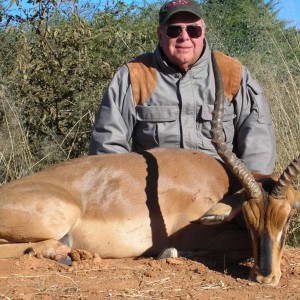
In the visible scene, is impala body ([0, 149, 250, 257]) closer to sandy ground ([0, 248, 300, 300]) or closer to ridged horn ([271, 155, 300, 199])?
sandy ground ([0, 248, 300, 300])

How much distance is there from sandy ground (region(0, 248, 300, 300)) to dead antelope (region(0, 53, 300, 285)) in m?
0.21

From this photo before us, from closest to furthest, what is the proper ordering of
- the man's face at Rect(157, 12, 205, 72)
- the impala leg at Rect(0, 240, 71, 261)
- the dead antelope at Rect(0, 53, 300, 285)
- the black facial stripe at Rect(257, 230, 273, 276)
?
the black facial stripe at Rect(257, 230, 273, 276), the impala leg at Rect(0, 240, 71, 261), the dead antelope at Rect(0, 53, 300, 285), the man's face at Rect(157, 12, 205, 72)

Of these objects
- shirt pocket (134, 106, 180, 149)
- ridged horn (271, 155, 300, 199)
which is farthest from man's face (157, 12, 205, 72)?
ridged horn (271, 155, 300, 199)

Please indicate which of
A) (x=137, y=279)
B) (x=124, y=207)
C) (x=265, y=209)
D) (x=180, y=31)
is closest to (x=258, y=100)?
(x=180, y=31)

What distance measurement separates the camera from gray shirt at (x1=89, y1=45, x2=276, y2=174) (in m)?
6.56

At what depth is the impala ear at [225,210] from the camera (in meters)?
5.11

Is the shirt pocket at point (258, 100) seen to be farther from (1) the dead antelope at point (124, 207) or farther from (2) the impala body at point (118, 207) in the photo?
(2) the impala body at point (118, 207)

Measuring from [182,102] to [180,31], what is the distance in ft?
2.44

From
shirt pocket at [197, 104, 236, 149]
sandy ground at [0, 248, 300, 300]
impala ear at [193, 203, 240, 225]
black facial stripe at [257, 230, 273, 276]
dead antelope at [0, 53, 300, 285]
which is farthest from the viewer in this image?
shirt pocket at [197, 104, 236, 149]

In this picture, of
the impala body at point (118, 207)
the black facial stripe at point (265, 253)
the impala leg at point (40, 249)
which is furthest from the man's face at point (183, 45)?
the black facial stripe at point (265, 253)

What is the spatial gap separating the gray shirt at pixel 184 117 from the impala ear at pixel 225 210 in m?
1.29

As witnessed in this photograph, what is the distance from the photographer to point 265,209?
4.91 m

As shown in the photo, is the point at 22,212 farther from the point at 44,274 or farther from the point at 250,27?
the point at 250,27

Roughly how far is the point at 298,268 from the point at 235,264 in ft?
1.63
